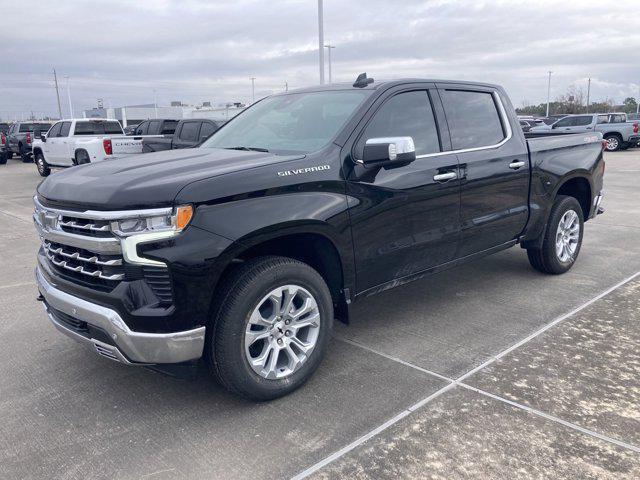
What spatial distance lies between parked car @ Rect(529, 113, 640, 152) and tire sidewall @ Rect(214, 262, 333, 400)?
78.4 ft

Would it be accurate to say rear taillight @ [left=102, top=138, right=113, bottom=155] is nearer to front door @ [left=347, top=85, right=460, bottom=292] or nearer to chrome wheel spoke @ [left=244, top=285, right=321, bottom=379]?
front door @ [left=347, top=85, right=460, bottom=292]

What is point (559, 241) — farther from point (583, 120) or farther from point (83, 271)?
point (583, 120)

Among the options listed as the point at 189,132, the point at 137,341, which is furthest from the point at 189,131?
the point at 137,341

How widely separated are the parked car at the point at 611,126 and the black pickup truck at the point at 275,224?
22.5 meters

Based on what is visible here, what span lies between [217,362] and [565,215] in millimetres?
3990

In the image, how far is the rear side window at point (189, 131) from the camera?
13133 mm

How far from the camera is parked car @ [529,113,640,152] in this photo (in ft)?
80.9

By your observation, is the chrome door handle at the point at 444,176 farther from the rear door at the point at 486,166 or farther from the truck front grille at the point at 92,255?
the truck front grille at the point at 92,255

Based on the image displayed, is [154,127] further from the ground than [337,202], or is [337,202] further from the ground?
[154,127]

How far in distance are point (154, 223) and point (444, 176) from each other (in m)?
2.22

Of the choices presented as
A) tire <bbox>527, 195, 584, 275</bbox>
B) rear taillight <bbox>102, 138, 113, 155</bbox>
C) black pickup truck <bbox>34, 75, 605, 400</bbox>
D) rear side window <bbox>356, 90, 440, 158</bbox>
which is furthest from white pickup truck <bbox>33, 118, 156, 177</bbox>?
rear side window <bbox>356, 90, 440, 158</bbox>

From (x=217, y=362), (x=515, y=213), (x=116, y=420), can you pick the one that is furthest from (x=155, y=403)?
(x=515, y=213)

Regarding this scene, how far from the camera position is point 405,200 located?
3.85 m

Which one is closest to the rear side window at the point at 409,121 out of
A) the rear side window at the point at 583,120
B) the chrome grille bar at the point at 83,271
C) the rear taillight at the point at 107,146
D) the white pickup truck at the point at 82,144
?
the chrome grille bar at the point at 83,271
